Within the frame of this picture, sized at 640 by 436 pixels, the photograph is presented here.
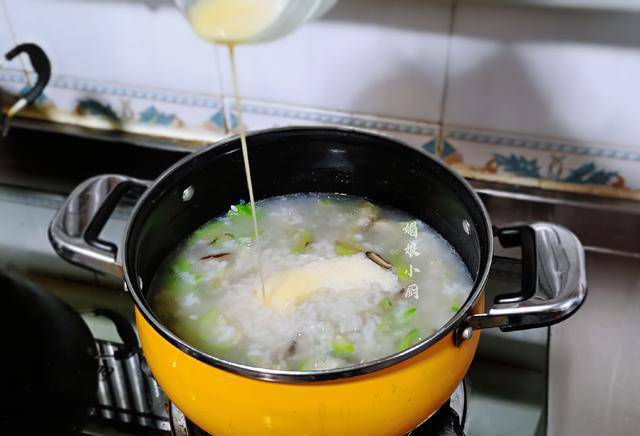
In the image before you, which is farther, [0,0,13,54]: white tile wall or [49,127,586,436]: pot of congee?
[0,0,13,54]: white tile wall

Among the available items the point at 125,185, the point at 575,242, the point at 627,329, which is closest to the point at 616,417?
the point at 627,329

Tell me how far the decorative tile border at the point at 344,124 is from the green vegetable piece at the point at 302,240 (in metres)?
0.24

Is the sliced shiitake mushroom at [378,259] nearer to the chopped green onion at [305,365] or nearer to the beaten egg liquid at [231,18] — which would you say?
the chopped green onion at [305,365]

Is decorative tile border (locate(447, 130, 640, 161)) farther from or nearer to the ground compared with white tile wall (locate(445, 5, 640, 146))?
nearer to the ground

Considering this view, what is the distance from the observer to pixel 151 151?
1.37 metres

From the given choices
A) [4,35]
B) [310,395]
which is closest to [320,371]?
[310,395]

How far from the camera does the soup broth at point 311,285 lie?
93 cm

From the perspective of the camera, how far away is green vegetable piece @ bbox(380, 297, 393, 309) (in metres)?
0.99

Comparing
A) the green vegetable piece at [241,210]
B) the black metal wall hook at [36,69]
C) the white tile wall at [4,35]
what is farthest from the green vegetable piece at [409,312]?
the white tile wall at [4,35]

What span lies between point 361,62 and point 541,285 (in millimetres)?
515

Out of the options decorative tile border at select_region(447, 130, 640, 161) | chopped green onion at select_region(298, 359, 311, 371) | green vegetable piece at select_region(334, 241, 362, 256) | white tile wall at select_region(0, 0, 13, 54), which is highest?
white tile wall at select_region(0, 0, 13, 54)

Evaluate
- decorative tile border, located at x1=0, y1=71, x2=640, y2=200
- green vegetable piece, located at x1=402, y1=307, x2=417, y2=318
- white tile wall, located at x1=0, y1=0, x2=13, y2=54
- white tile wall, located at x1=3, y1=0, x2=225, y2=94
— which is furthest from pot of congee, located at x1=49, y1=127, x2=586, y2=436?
white tile wall, located at x1=0, y1=0, x2=13, y2=54

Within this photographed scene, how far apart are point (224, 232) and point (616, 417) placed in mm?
648

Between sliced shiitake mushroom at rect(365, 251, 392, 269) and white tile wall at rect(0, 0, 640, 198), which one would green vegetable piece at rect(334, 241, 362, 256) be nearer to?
sliced shiitake mushroom at rect(365, 251, 392, 269)
